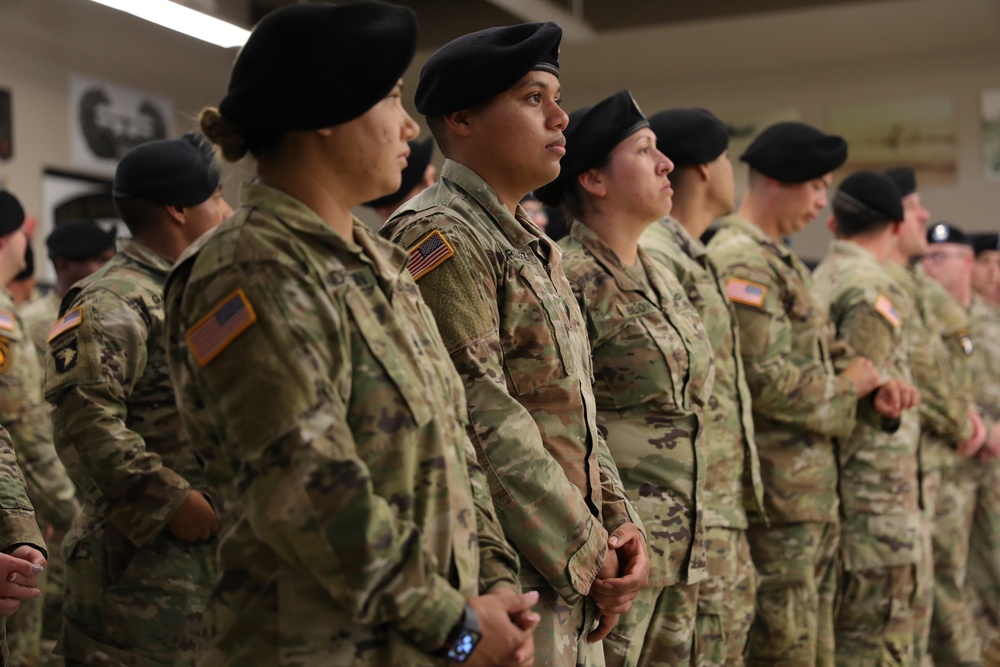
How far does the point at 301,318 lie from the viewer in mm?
1506

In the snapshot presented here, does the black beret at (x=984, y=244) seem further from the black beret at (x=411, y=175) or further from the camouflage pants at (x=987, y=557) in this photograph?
the black beret at (x=411, y=175)

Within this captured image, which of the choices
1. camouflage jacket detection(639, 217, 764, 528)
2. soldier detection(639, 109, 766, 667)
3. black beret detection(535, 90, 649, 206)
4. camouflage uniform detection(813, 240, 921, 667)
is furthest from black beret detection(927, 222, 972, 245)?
black beret detection(535, 90, 649, 206)

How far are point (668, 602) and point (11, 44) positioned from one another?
19.9ft

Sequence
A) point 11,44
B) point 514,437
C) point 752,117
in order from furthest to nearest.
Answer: point 752,117, point 11,44, point 514,437

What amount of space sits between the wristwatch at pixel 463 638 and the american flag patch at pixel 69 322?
1.51 meters

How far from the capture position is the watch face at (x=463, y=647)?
4.95 ft

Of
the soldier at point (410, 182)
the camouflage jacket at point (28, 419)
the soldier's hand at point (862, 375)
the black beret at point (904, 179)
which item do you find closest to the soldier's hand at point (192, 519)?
the camouflage jacket at point (28, 419)

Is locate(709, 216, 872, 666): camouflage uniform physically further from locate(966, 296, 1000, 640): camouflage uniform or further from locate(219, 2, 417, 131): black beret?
locate(966, 296, 1000, 640): camouflage uniform

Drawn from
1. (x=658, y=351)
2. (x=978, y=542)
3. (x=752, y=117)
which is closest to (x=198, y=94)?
(x=752, y=117)

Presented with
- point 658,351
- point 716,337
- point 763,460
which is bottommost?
point 763,460

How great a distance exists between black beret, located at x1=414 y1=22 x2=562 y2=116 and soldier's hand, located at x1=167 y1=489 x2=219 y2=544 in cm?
104

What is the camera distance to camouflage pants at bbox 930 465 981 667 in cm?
495

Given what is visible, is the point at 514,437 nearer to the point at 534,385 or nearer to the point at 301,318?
the point at 534,385

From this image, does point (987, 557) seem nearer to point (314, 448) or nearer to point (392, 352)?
point (392, 352)
